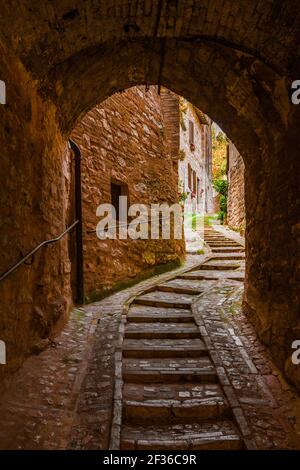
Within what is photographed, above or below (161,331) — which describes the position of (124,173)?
above

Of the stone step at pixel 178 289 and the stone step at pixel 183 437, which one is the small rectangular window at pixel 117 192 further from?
the stone step at pixel 183 437

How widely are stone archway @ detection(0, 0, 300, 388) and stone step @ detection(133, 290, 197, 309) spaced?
1.21m

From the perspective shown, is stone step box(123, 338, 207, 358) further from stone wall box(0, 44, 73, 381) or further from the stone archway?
stone wall box(0, 44, 73, 381)

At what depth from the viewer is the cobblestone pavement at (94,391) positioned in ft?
8.55

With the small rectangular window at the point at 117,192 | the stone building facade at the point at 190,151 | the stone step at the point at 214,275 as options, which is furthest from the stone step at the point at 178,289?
the stone building facade at the point at 190,151

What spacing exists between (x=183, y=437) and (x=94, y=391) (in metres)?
0.95

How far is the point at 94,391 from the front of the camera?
3.20 metres

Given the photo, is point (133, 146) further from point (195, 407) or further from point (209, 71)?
point (195, 407)

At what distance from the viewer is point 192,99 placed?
4852 millimetres

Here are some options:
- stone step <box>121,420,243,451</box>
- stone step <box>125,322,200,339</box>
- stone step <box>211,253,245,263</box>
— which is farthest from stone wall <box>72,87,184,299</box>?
stone step <box>121,420,243,451</box>

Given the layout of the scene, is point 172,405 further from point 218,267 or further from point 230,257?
point 230,257

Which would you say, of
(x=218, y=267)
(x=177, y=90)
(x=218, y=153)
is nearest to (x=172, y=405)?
(x=177, y=90)
